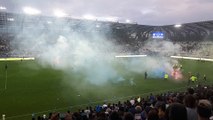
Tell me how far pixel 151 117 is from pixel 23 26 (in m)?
65.1

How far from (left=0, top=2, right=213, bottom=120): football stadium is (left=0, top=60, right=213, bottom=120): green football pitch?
0.07 meters

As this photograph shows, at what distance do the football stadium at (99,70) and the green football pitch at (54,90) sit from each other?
0.24 ft

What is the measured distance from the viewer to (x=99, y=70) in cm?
3912

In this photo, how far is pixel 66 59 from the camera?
48.3m

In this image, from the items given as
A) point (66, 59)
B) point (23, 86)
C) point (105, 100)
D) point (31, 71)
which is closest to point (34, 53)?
point (66, 59)

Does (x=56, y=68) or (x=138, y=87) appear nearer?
(x=138, y=87)

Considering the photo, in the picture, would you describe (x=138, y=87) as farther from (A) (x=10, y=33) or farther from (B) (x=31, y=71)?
(A) (x=10, y=33)

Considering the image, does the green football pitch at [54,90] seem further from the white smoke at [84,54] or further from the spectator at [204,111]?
the spectator at [204,111]

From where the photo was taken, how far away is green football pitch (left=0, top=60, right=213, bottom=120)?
2181 cm

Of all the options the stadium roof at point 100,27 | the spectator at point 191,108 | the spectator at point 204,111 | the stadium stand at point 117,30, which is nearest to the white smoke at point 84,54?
the stadium roof at point 100,27

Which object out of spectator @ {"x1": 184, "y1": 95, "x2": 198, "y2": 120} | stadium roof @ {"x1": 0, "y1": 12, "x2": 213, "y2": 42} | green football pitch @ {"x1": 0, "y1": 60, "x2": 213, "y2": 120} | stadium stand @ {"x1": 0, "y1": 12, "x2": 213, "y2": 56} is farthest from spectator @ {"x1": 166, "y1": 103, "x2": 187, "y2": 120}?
stadium roof @ {"x1": 0, "y1": 12, "x2": 213, "y2": 42}

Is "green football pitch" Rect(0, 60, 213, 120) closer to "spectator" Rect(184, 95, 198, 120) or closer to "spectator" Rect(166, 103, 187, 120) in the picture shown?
"spectator" Rect(184, 95, 198, 120)

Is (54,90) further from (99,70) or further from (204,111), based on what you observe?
(204,111)

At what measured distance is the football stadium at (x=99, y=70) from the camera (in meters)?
11.2
